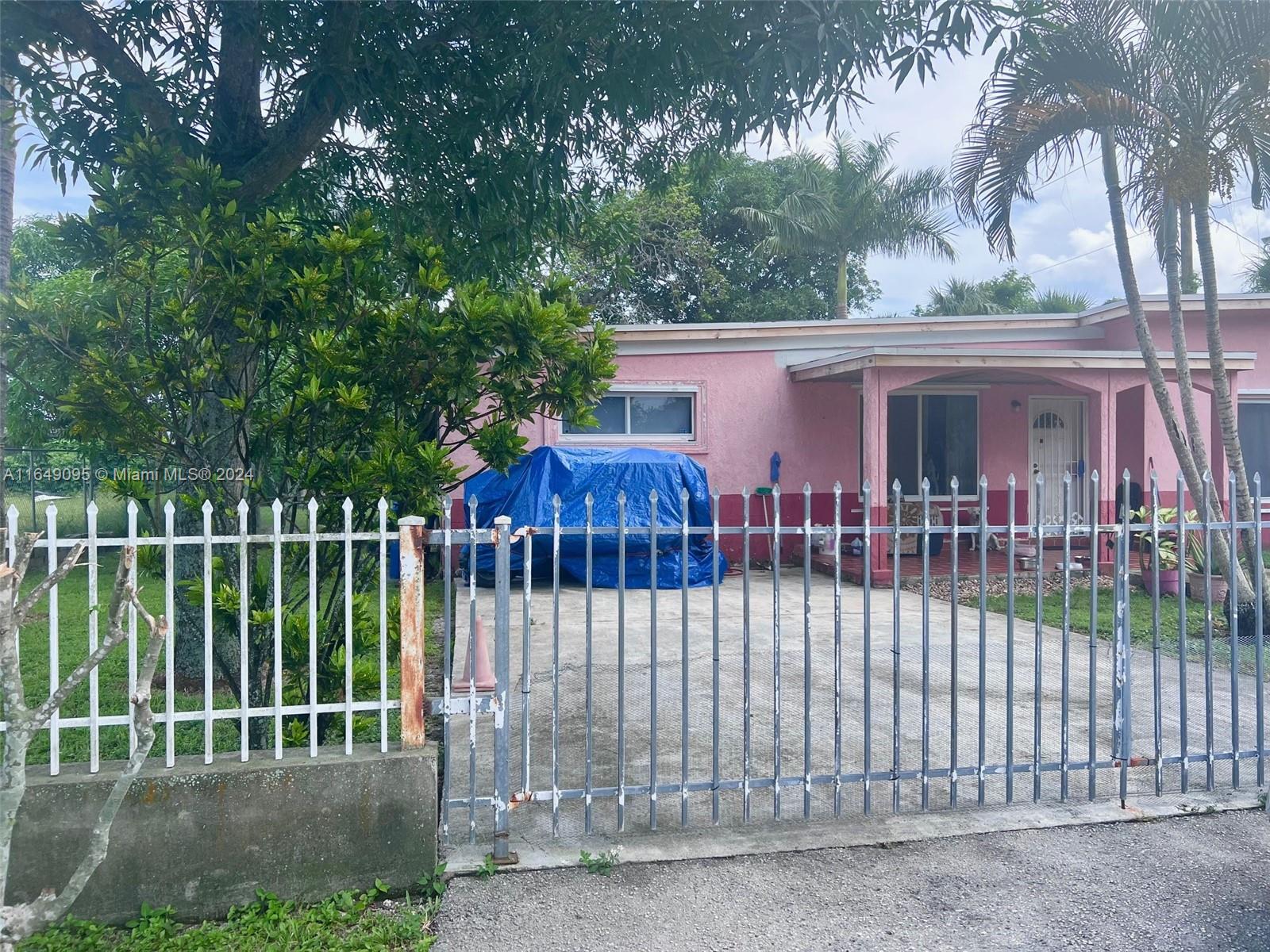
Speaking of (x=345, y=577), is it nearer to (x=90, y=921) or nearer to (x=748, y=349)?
(x=90, y=921)

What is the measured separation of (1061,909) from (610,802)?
206 cm

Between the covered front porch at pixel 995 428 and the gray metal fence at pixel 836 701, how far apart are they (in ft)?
11.1

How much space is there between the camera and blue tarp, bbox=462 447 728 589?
11.6 meters

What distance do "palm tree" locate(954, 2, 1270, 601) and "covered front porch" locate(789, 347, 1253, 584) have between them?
271 cm

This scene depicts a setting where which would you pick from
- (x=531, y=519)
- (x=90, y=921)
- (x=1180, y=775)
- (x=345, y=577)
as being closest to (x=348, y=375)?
(x=345, y=577)

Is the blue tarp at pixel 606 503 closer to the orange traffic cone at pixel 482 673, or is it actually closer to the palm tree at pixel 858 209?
the orange traffic cone at pixel 482 673

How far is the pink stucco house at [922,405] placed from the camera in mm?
12930

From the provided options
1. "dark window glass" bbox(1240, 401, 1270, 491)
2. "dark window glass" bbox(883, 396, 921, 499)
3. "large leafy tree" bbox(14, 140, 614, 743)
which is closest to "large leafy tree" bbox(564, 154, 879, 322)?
"dark window glass" bbox(883, 396, 921, 499)

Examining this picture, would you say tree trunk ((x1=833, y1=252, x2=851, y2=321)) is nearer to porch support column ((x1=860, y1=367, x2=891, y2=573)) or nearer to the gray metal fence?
porch support column ((x1=860, y1=367, x2=891, y2=573))

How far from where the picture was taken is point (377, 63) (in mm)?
5871

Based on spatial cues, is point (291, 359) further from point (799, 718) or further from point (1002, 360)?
point (1002, 360)

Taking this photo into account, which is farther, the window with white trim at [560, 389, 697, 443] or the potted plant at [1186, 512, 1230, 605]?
the window with white trim at [560, 389, 697, 443]

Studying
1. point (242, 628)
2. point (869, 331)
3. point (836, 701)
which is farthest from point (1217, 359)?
point (242, 628)

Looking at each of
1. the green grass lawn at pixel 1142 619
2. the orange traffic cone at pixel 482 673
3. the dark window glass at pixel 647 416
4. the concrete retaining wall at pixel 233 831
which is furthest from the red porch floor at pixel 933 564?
the concrete retaining wall at pixel 233 831
